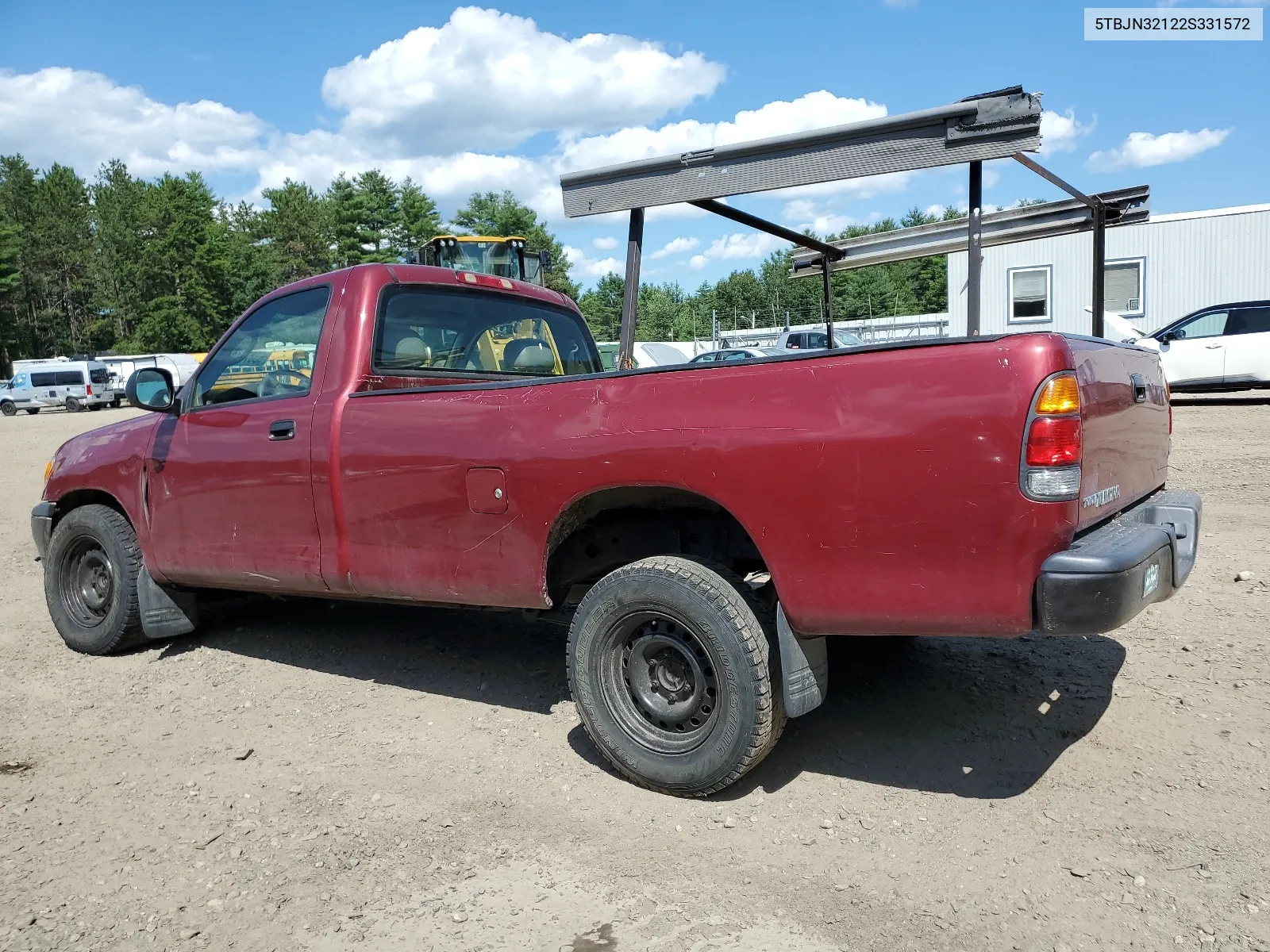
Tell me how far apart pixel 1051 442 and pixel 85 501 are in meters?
5.47

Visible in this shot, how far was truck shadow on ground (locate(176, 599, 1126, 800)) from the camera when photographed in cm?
368

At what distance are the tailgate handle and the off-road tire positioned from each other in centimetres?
158

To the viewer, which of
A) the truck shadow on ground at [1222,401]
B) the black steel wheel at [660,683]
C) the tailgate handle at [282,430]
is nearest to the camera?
the black steel wheel at [660,683]

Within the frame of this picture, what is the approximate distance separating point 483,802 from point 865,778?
1401 mm

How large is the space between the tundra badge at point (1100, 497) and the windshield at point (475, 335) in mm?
2705

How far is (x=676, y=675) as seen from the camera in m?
3.52

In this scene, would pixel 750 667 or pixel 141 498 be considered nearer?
pixel 750 667

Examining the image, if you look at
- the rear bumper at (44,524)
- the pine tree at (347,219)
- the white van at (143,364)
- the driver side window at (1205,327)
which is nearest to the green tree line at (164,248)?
the pine tree at (347,219)

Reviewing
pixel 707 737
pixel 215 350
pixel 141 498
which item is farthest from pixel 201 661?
pixel 707 737

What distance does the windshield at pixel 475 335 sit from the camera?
4.64 m

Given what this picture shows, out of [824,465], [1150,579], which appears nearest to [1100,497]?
[1150,579]

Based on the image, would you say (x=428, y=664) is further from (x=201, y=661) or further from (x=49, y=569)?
(x=49, y=569)

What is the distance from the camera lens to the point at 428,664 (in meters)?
5.14

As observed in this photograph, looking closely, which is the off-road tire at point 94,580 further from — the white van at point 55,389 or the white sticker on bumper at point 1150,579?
the white van at point 55,389
